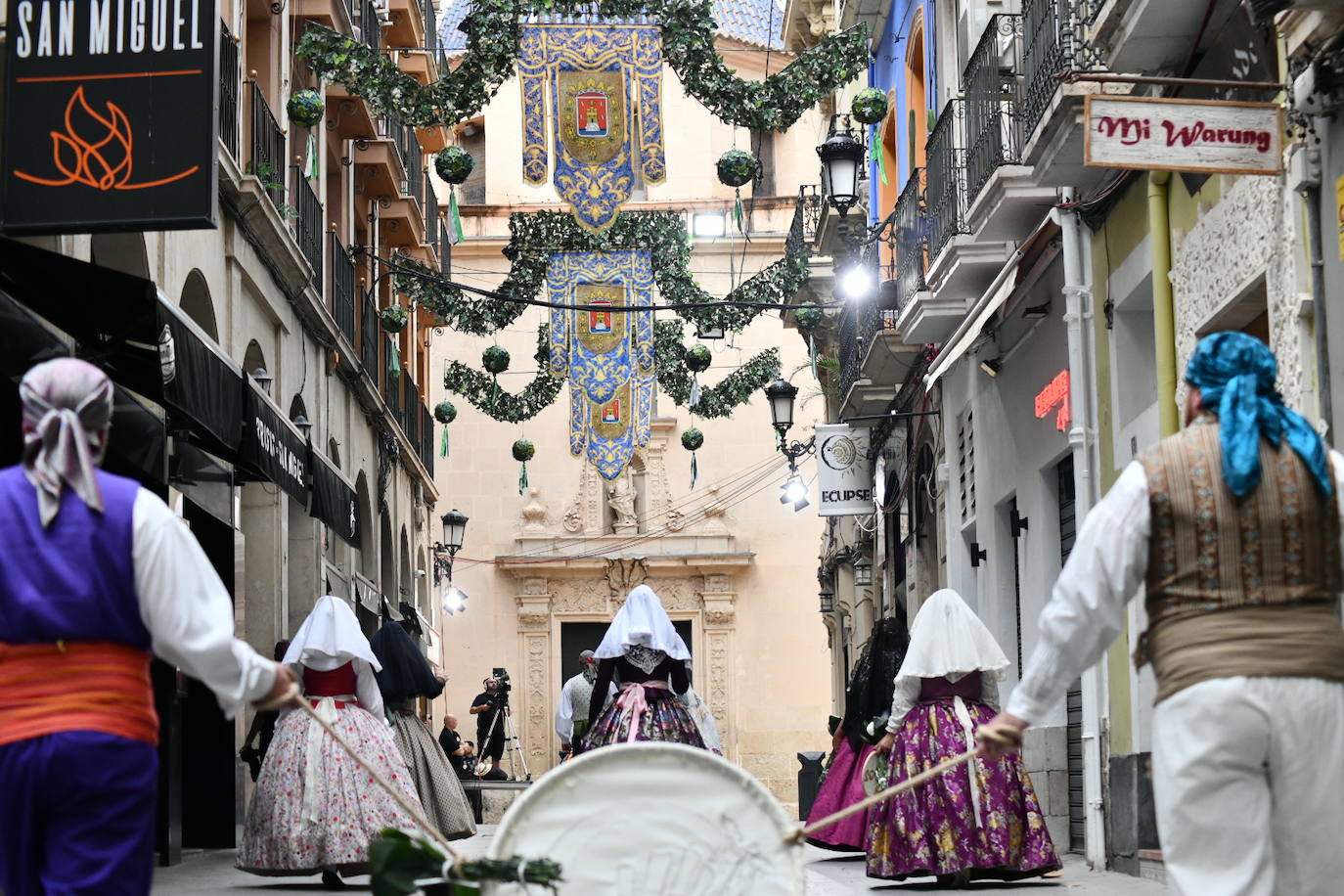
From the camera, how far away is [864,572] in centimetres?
3089

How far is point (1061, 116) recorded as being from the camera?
1247 cm

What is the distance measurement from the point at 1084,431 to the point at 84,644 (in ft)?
33.3

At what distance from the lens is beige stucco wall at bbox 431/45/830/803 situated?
4212cm

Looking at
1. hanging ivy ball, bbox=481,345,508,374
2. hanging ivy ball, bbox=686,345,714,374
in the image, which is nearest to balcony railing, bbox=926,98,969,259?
hanging ivy ball, bbox=686,345,714,374

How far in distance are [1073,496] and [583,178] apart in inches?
218

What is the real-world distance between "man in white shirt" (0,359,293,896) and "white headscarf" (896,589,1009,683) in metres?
7.40

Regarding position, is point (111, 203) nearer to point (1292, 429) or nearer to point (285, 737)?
point (285, 737)

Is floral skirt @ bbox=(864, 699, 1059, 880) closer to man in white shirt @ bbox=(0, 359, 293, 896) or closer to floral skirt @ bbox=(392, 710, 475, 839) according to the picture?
floral skirt @ bbox=(392, 710, 475, 839)

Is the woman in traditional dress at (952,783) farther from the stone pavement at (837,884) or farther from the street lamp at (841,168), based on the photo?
the street lamp at (841,168)

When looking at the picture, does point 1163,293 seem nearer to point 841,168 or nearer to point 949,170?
point 949,170

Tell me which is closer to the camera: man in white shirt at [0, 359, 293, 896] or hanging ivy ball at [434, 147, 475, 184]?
man in white shirt at [0, 359, 293, 896]

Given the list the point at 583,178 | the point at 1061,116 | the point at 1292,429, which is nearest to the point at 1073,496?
the point at 1061,116

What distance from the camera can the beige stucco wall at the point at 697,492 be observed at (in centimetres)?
4212

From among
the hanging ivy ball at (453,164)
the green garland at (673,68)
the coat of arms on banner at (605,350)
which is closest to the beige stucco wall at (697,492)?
the coat of arms on banner at (605,350)
